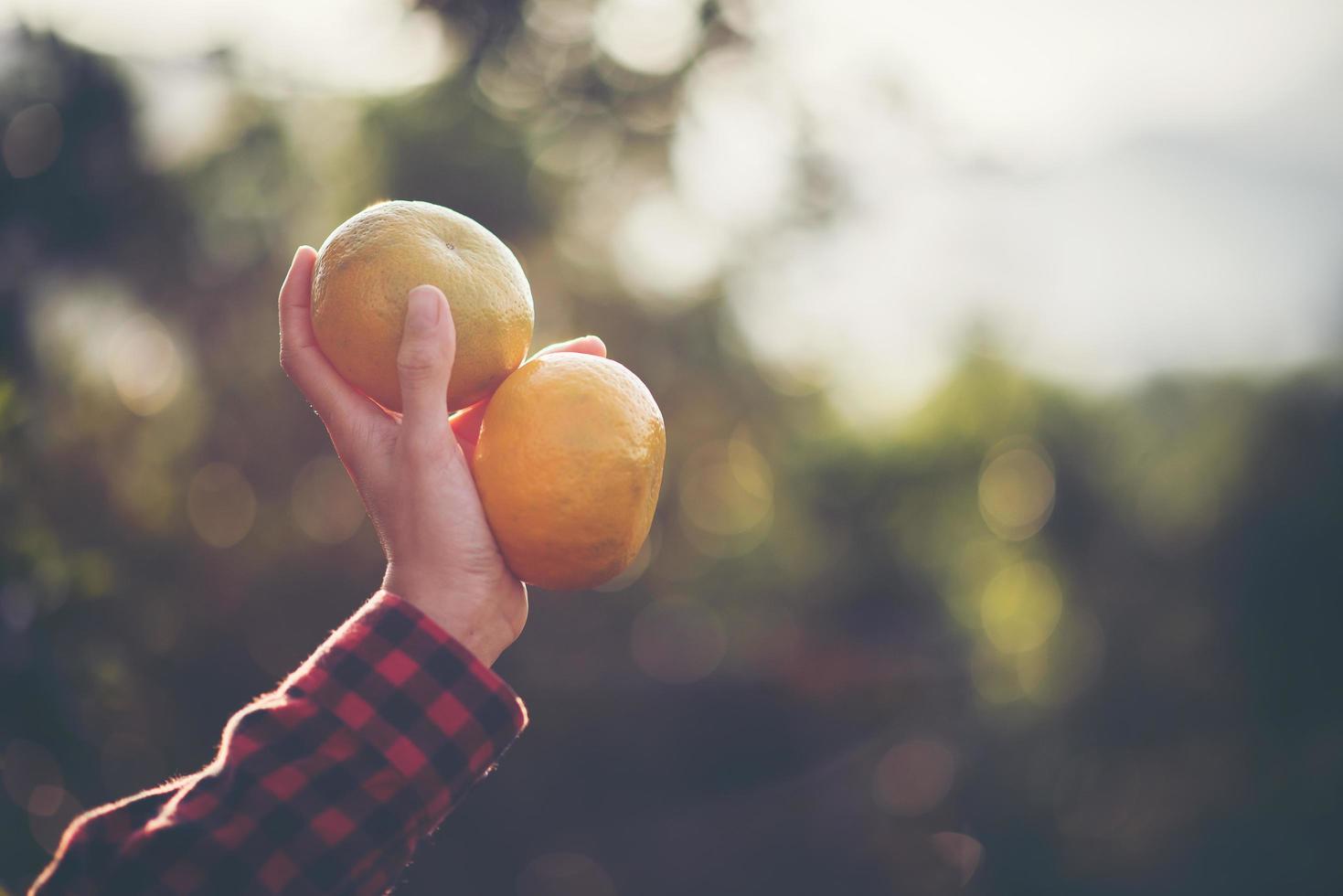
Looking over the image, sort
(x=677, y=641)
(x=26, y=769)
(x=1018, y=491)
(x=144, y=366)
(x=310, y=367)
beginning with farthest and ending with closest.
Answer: (x=1018, y=491) < (x=677, y=641) < (x=144, y=366) < (x=26, y=769) < (x=310, y=367)

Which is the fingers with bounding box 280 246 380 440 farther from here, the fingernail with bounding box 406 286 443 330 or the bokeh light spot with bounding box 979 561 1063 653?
the bokeh light spot with bounding box 979 561 1063 653

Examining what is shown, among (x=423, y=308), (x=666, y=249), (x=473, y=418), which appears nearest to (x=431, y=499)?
(x=423, y=308)

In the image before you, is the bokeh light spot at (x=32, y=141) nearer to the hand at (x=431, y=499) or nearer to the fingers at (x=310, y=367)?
the fingers at (x=310, y=367)

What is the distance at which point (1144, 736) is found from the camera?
29.7 feet

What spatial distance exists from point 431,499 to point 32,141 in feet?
13.0

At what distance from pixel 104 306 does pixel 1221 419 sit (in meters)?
10.4

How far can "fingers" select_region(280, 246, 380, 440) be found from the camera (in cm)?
170

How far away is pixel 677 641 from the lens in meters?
8.46

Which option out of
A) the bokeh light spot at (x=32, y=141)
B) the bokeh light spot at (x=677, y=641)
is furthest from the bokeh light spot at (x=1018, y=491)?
the bokeh light spot at (x=32, y=141)

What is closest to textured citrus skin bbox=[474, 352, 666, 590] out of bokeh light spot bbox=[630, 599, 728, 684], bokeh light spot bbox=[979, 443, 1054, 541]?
bokeh light spot bbox=[630, 599, 728, 684]

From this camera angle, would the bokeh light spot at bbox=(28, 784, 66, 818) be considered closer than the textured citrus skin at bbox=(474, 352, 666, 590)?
No

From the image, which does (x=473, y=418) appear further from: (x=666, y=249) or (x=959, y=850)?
(x=959, y=850)

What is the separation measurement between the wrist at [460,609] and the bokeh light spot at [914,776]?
752cm

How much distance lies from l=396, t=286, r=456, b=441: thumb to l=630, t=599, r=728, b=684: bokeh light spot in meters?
6.74
